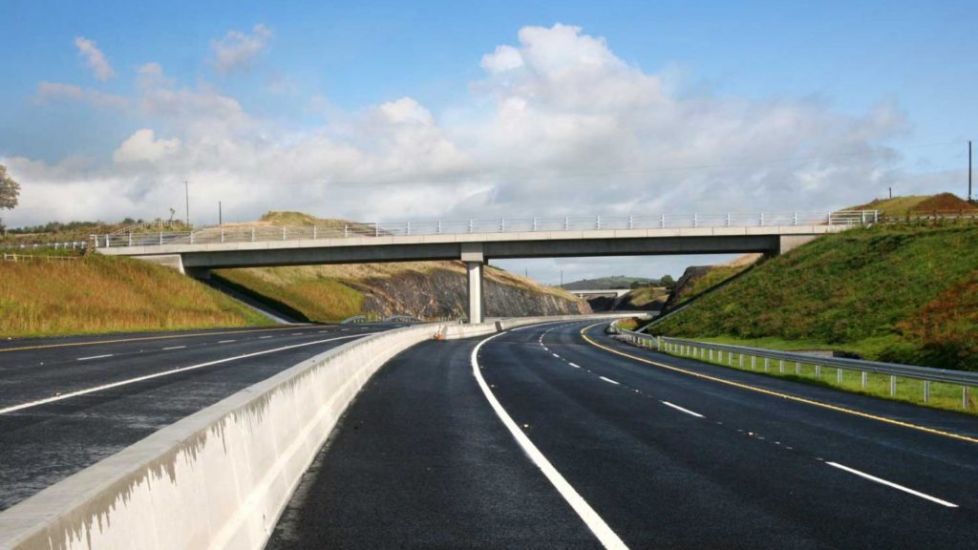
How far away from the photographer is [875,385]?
27.2 m

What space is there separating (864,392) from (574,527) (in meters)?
18.4

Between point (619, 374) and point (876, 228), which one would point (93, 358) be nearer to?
point (619, 374)

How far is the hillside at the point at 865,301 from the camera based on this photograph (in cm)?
3908

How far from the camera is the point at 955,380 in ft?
64.0

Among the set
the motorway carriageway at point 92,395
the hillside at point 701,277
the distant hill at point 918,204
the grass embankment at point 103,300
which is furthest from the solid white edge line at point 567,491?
the distant hill at point 918,204

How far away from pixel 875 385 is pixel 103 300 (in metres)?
46.5

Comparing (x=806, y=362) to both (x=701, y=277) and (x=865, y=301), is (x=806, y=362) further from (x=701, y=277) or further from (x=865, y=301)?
(x=701, y=277)

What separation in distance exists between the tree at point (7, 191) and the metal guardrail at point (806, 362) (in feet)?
370

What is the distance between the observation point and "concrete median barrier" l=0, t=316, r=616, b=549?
3.38 metres

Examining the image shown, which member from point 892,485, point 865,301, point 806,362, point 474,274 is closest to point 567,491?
point 892,485

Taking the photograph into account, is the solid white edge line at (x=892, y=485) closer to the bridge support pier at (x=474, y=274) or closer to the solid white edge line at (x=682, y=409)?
the solid white edge line at (x=682, y=409)

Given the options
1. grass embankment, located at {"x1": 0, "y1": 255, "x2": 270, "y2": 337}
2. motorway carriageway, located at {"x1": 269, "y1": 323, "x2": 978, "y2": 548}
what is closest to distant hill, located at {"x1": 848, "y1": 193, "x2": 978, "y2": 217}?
grass embankment, located at {"x1": 0, "y1": 255, "x2": 270, "y2": 337}

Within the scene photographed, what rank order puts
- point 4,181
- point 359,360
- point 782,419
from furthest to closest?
1. point 4,181
2. point 359,360
3. point 782,419

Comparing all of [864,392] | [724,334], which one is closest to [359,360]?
[864,392]
